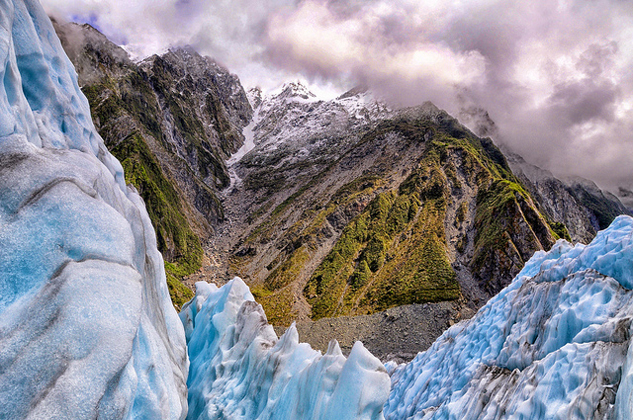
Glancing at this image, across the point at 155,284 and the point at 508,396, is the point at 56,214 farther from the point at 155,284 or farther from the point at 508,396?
the point at 508,396

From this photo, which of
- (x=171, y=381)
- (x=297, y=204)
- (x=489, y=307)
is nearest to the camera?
(x=171, y=381)

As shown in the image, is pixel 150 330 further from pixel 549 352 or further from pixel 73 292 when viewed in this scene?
pixel 549 352

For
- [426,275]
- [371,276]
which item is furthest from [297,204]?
[426,275]

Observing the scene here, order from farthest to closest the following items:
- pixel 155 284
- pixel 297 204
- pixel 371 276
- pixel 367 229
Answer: pixel 297 204 → pixel 367 229 → pixel 371 276 → pixel 155 284

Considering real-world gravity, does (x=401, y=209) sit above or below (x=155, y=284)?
above

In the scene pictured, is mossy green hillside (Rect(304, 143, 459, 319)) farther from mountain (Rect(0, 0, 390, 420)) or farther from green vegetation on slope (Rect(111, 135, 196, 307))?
mountain (Rect(0, 0, 390, 420))

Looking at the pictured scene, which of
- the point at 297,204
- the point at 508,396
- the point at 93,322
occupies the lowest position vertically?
the point at 508,396

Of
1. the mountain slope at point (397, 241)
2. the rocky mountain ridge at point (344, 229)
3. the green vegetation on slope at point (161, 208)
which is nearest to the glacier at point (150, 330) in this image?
the rocky mountain ridge at point (344, 229)

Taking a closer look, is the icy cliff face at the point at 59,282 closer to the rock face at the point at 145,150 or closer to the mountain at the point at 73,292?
the mountain at the point at 73,292
